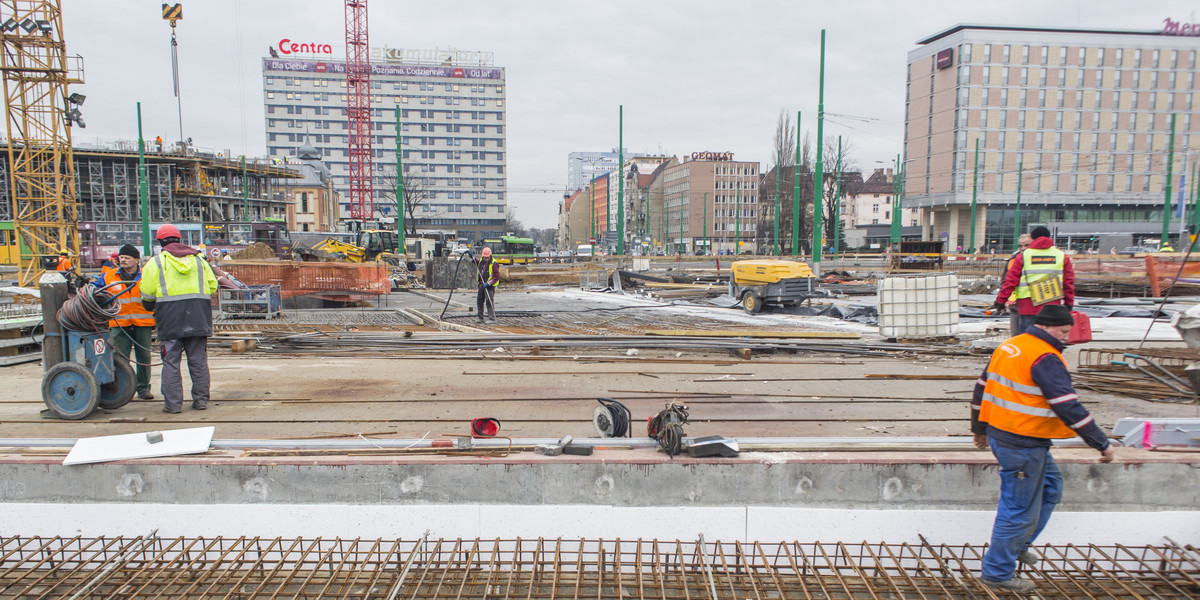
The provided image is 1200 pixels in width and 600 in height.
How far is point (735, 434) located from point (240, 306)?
39.7ft

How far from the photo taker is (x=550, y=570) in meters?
4.09

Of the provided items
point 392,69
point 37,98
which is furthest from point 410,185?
point 37,98

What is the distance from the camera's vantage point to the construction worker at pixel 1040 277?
20.8 feet

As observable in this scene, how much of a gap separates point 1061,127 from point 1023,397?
265 feet

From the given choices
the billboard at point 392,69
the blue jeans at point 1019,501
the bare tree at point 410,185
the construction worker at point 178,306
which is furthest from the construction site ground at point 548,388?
the billboard at point 392,69

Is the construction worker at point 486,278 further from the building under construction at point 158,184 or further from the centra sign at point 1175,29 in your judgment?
the centra sign at point 1175,29

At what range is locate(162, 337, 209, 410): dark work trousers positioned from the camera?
5680 millimetres

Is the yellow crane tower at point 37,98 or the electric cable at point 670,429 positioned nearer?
the electric cable at point 670,429

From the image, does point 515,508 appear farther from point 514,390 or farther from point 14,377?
point 14,377

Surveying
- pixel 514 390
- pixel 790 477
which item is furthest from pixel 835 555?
pixel 514 390

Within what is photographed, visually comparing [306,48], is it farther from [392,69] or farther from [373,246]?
[373,246]

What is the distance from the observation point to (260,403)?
6.13m

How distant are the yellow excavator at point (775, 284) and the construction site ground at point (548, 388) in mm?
2346

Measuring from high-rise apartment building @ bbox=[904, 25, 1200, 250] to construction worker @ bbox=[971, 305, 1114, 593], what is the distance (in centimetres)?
7014
